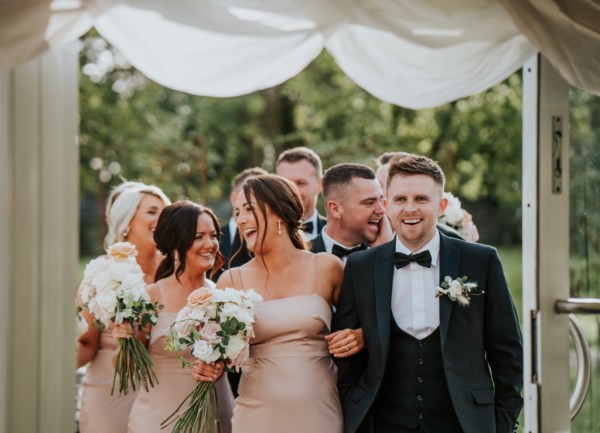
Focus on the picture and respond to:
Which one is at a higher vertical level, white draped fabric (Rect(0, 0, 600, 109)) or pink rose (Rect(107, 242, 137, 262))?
white draped fabric (Rect(0, 0, 600, 109))

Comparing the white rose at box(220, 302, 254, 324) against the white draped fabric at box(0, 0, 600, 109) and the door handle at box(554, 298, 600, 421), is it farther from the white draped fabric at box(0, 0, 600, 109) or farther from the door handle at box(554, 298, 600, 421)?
the door handle at box(554, 298, 600, 421)

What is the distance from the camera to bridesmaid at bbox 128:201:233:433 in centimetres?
377

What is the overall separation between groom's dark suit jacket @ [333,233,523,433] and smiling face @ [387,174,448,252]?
4.4 inches

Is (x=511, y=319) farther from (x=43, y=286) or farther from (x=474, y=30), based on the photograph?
(x=43, y=286)

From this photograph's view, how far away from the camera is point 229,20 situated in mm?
3621

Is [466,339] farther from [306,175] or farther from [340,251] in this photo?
[306,175]

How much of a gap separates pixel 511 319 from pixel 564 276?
49 cm

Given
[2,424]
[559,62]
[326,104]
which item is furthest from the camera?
[326,104]

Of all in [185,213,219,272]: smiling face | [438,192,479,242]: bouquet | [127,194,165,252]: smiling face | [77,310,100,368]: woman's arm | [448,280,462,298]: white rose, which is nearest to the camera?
[448,280,462,298]: white rose

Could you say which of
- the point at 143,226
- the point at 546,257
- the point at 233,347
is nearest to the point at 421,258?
the point at 546,257

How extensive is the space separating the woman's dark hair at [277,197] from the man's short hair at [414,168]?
18.3 inches

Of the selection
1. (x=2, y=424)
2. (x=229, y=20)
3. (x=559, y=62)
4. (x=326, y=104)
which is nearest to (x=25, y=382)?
(x=2, y=424)

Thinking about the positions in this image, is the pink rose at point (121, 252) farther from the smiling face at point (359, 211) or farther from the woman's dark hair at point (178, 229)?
the smiling face at point (359, 211)

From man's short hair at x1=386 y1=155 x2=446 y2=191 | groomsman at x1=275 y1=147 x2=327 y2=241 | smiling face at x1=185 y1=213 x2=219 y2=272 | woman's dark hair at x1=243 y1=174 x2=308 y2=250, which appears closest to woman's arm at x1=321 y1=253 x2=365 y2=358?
woman's dark hair at x1=243 y1=174 x2=308 y2=250
